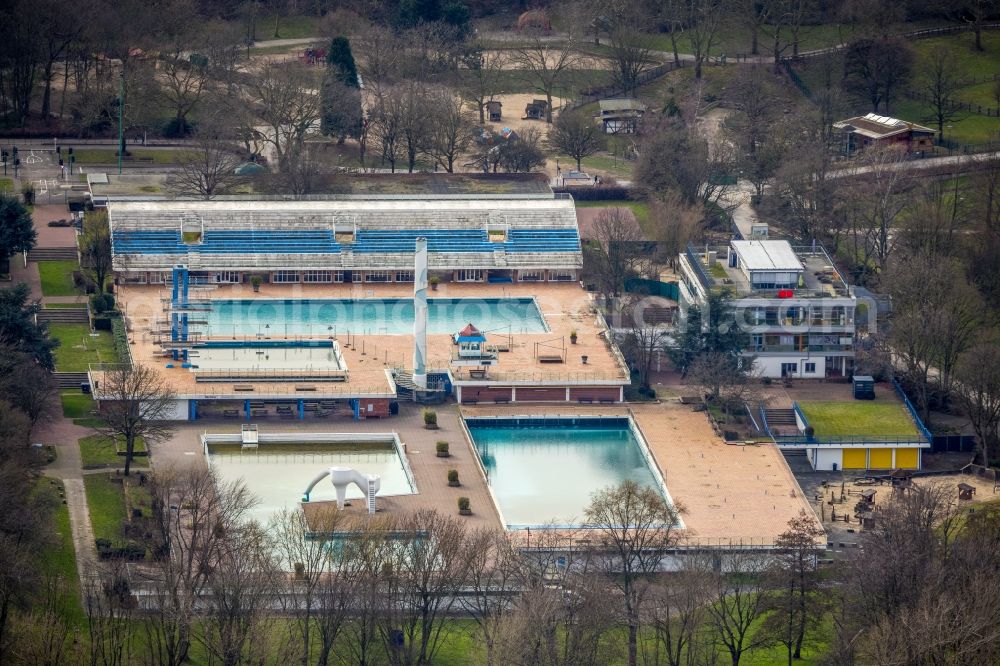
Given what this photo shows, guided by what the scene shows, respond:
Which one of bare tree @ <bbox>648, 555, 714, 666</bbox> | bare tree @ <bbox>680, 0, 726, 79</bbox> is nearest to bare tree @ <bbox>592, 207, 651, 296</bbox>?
bare tree @ <bbox>680, 0, 726, 79</bbox>

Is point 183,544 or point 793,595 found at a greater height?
point 183,544

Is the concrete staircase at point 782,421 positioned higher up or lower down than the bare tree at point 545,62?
lower down

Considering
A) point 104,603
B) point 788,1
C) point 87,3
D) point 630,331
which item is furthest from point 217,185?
point 104,603

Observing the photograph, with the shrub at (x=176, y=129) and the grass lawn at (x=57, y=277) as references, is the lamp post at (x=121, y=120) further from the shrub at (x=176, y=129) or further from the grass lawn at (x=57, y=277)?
the grass lawn at (x=57, y=277)

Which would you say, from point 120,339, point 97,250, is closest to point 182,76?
point 97,250

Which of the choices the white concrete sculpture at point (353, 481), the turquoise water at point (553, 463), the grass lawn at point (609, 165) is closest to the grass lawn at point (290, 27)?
the grass lawn at point (609, 165)

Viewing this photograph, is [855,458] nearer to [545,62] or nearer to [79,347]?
[79,347]
